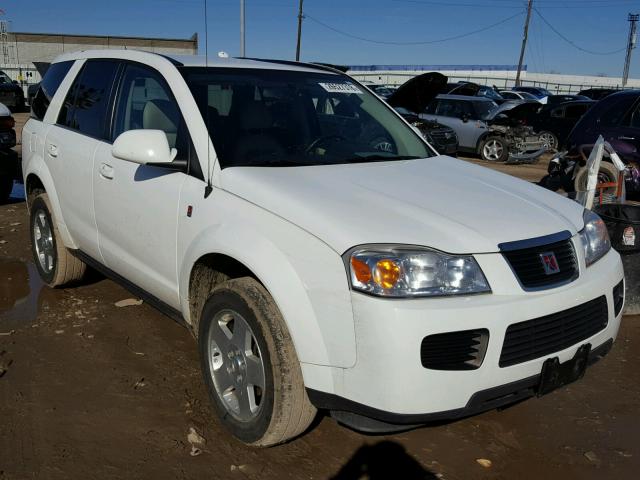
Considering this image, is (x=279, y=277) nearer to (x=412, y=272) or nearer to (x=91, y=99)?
(x=412, y=272)

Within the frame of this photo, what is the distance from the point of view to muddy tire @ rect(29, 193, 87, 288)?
15.4 feet

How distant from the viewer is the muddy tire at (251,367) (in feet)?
8.36

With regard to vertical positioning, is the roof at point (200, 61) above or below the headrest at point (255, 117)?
above

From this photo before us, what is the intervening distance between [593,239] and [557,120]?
13548 mm

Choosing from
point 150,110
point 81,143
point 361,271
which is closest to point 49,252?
point 81,143

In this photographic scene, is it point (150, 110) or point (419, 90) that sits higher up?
point (419, 90)

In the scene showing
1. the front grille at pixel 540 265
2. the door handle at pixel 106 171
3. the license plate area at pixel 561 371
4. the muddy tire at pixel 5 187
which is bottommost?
the muddy tire at pixel 5 187

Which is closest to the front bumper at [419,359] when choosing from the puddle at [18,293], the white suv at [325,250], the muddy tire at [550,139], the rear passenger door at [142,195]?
the white suv at [325,250]

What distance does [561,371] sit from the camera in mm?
2604

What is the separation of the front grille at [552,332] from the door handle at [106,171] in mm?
2519

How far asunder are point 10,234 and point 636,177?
8.17 metres

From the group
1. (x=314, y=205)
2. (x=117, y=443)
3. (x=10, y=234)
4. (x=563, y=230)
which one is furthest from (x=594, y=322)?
(x=10, y=234)

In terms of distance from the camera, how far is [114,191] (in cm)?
368

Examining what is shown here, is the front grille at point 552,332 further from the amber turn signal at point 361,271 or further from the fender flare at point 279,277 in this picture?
the fender flare at point 279,277
